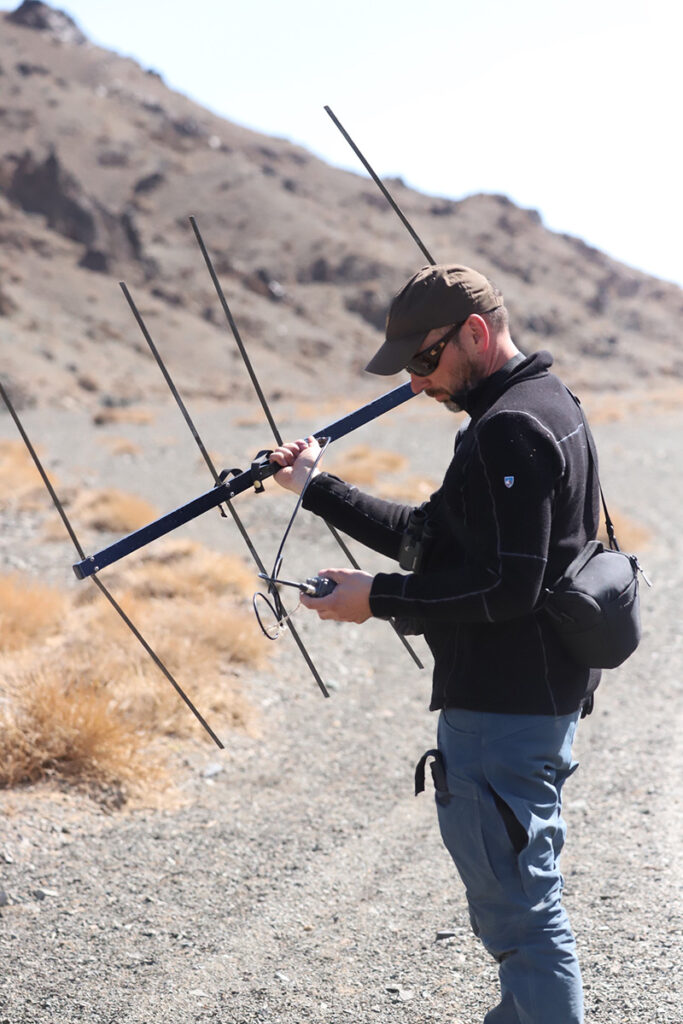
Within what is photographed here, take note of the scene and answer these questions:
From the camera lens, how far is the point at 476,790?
7.72ft

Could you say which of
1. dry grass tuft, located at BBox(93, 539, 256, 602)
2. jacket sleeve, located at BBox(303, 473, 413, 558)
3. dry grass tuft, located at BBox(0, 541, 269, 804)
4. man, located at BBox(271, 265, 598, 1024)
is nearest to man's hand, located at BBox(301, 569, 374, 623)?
man, located at BBox(271, 265, 598, 1024)

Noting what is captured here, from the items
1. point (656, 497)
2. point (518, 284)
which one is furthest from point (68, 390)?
point (518, 284)

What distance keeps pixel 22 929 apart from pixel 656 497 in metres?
14.9

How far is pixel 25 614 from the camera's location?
25.1ft

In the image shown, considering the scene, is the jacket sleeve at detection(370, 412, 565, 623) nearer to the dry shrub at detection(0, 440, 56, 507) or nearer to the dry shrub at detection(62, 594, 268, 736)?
the dry shrub at detection(62, 594, 268, 736)

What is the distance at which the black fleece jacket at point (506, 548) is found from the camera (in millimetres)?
2172

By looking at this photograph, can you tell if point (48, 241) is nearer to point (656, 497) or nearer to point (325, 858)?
point (656, 497)

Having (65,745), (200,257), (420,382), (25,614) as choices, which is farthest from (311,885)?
(200,257)

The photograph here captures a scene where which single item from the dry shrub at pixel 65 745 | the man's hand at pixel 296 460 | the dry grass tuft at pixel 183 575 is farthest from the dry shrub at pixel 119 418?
the man's hand at pixel 296 460

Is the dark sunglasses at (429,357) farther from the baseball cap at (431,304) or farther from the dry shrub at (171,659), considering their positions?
the dry shrub at (171,659)

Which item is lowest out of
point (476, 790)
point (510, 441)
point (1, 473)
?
point (1, 473)

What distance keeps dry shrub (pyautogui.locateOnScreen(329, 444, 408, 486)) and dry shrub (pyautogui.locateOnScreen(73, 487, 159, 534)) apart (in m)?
3.81

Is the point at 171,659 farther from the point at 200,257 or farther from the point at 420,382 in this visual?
the point at 200,257

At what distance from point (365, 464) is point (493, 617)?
16.7 m
